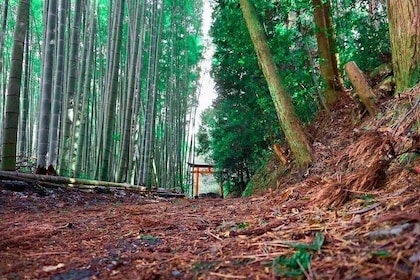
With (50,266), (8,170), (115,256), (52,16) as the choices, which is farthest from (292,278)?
(52,16)

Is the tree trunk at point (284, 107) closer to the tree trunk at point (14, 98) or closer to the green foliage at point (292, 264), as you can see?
the tree trunk at point (14, 98)

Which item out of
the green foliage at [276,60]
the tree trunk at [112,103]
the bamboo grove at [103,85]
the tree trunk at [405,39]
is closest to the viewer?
the tree trunk at [405,39]

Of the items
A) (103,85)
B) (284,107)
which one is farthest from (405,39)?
(103,85)

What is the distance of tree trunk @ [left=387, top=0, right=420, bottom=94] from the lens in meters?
2.54

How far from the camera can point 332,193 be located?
1.71 m

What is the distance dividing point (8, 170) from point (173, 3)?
9.24 meters

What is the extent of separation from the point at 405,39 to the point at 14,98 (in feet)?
11.3

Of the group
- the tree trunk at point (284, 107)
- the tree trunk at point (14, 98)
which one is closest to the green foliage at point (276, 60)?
the tree trunk at point (284, 107)

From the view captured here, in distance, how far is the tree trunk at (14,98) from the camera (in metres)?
3.47

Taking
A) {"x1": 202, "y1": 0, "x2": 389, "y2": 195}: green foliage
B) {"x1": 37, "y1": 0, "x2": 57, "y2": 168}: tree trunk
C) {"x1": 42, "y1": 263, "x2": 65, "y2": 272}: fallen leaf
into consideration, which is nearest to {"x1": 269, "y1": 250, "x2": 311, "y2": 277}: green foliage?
{"x1": 42, "y1": 263, "x2": 65, "y2": 272}: fallen leaf

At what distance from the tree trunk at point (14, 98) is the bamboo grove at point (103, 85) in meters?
0.05

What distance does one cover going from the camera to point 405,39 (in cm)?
263

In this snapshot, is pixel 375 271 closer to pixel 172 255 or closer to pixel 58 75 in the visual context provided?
pixel 172 255

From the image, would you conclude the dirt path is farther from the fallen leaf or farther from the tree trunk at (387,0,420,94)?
the tree trunk at (387,0,420,94)
